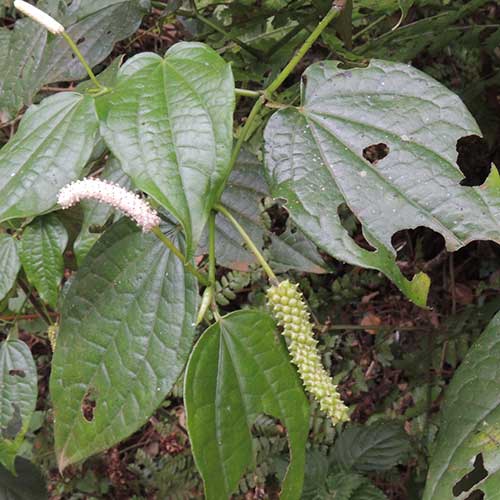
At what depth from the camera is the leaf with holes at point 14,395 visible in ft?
3.58

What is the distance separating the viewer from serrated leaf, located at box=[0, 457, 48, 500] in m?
1.45

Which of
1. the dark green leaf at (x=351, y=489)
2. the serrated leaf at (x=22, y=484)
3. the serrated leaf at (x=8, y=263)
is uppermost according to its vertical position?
the serrated leaf at (x=8, y=263)

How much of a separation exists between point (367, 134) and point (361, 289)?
118 cm

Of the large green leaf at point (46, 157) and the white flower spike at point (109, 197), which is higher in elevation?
the large green leaf at point (46, 157)

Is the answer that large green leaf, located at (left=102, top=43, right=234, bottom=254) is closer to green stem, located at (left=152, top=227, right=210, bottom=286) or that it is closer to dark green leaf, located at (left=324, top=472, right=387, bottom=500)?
green stem, located at (left=152, top=227, right=210, bottom=286)

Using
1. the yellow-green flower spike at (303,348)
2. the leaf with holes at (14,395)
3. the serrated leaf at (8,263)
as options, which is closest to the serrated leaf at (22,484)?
the leaf with holes at (14,395)

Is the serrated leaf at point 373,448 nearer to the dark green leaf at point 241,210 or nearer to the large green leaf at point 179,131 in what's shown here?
the dark green leaf at point 241,210

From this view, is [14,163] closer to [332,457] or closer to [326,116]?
[326,116]

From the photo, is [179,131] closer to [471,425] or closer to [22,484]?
[471,425]

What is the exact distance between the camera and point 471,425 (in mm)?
824

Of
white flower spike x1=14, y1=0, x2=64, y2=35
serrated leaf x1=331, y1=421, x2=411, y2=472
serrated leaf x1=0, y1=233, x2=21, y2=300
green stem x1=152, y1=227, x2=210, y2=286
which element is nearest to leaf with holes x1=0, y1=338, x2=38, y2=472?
serrated leaf x1=0, y1=233, x2=21, y2=300

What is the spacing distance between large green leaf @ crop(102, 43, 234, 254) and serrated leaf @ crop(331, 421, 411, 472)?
1010 millimetres

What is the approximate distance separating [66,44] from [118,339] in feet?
1.91

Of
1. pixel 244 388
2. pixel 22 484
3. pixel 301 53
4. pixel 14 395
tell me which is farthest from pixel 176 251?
pixel 22 484
